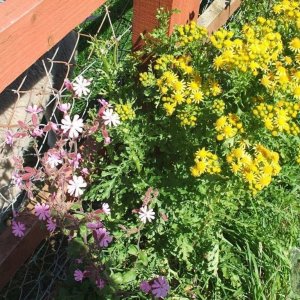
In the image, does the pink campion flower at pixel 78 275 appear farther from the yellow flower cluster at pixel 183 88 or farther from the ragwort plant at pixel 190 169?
the yellow flower cluster at pixel 183 88

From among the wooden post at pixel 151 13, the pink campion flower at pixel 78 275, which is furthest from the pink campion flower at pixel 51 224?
the wooden post at pixel 151 13

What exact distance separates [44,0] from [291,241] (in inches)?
68.9

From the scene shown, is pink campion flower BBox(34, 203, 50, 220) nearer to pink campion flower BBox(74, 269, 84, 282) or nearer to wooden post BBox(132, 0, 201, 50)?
pink campion flower BBox(74, 269, 84, 282)

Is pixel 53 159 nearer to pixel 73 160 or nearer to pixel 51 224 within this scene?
pixel 73 160

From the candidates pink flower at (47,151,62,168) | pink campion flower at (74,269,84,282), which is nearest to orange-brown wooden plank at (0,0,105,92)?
pink flower at (47,151,62,168)

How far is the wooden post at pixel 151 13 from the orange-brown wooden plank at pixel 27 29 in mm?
510

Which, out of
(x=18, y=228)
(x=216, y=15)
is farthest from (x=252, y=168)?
(x=216, y=15)

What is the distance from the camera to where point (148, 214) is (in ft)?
7.24

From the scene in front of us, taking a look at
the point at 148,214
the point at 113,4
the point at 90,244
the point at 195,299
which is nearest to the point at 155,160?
the point at 148,214

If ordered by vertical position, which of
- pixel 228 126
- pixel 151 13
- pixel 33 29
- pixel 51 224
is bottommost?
pixel 51 224

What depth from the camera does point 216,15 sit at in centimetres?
288

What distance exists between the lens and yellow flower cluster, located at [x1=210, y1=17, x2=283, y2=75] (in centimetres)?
184

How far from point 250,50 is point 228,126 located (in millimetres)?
Answer: 315

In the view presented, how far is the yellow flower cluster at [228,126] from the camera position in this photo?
187 centimetres
